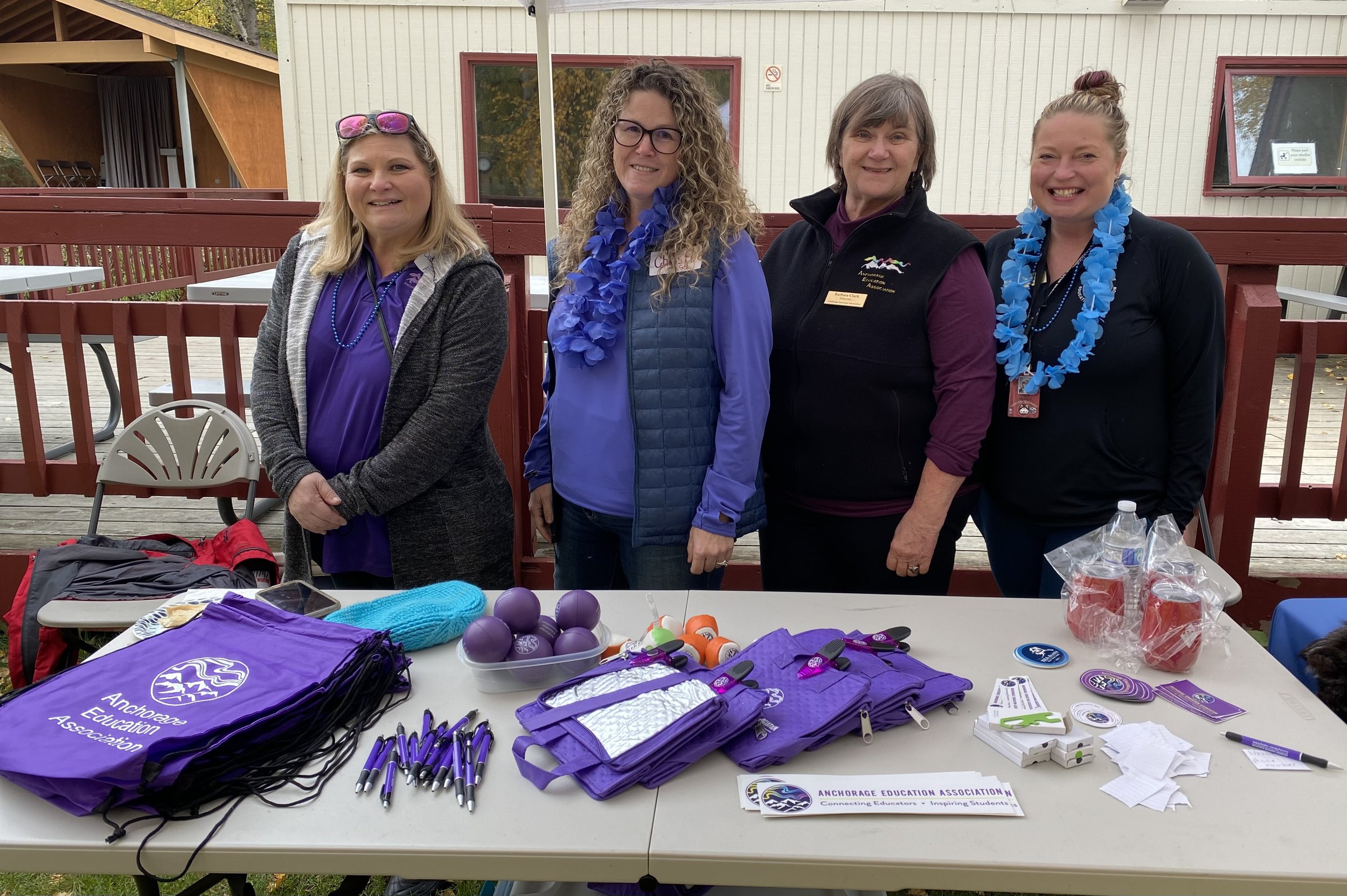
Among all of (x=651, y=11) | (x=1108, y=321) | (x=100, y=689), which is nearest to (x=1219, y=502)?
(x=1108, y=321)

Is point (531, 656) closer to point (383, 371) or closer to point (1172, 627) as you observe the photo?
point (383, 371)

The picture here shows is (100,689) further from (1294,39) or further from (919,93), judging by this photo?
(1294,39)

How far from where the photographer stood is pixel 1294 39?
327 inches

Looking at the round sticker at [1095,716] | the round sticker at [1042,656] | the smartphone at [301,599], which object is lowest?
the round sticker at [1095,716]

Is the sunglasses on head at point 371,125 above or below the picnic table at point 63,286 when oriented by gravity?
above

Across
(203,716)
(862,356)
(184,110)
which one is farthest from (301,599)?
(184,110)

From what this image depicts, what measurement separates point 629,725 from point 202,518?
4.38m

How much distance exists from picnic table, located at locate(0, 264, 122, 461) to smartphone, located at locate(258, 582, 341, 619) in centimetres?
304

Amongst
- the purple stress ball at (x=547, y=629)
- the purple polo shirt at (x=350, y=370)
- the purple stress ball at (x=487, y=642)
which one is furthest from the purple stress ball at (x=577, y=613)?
the purple polo shirt at (x=350, y=370)

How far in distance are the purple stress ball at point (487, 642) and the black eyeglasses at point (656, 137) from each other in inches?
47.3

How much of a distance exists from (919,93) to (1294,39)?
818 cm

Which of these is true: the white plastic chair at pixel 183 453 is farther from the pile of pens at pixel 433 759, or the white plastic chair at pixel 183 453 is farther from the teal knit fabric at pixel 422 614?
the pile of pens at pixel 433 759

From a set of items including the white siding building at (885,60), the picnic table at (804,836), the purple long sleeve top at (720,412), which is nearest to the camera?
the picnic table at (804,836)

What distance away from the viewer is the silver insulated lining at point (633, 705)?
4.83 feet
